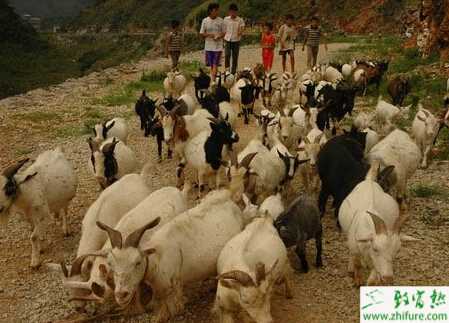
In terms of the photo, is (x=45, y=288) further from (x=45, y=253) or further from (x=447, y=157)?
(x=447, y=157)

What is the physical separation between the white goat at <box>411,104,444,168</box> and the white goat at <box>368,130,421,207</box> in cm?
135

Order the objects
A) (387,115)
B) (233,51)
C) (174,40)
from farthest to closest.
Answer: (174,40), (233,51), (387,115)

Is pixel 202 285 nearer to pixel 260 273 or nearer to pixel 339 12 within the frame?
pixel 260 273

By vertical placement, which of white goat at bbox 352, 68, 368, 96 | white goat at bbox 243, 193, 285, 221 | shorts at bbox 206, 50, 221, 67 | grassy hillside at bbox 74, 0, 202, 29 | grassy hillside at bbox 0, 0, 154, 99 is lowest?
grassy hillside at bbox 0, 0, 154, 99

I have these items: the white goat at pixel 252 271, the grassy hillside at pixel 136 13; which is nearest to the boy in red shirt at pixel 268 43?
the white goat at pixel 252 271

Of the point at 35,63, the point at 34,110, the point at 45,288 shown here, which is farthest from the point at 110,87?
the point at 35,63

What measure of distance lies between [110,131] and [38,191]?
2.73m

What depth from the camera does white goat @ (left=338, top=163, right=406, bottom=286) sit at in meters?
5.08

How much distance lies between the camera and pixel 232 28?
13258 millimetres

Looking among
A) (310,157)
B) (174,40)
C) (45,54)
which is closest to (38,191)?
(310,157)

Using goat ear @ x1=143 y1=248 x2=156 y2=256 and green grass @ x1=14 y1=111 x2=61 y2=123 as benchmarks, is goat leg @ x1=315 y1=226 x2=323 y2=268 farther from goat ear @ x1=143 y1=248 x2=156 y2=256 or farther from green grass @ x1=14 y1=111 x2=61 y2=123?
green grass @ x1=14 y1=111 x2=61 y2=123

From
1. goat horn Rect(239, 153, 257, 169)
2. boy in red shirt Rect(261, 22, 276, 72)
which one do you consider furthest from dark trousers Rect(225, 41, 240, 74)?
goat horn Rect(239, 153, 257, 169)

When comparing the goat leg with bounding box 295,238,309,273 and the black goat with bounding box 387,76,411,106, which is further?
the black goat with bounding box 387,76,411,106

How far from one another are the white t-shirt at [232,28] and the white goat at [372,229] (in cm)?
762
